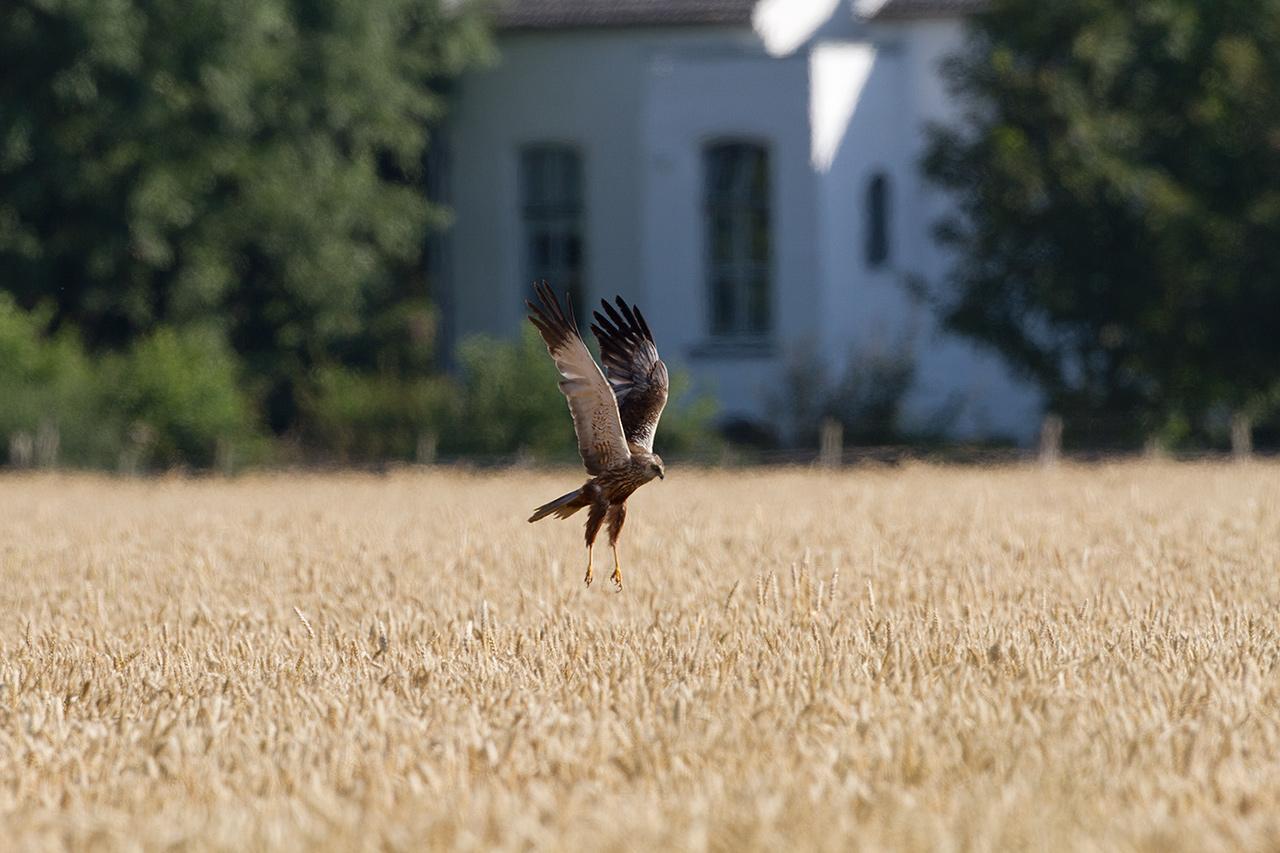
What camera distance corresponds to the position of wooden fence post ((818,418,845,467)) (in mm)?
23047

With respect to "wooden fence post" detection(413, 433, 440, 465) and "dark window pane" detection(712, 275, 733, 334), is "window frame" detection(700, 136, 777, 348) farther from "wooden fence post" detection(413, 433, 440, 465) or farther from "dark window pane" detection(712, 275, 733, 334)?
"wooden fence post" detection(413, 433, 440, 465)

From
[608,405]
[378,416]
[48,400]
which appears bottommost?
[378,416]

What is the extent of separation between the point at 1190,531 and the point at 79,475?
13.7m

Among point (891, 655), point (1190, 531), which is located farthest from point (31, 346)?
point (891, 655)

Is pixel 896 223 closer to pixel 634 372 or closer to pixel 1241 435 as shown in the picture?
pixel 1241 435

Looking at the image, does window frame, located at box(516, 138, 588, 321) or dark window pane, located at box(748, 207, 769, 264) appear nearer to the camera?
dark window pane, located at box(748, 207, 769, 264)

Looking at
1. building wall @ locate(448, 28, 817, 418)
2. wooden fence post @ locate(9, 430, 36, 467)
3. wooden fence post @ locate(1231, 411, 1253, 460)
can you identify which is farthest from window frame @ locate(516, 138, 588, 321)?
wooden fence post @ locate(1231, 411, 1253, 460)

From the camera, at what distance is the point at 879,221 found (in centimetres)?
2892

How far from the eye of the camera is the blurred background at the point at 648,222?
73.6ft

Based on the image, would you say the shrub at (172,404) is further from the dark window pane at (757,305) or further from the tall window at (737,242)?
the dark window pane at (757,305)

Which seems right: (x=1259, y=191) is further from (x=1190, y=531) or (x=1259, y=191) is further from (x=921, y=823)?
(x=921, y=823)

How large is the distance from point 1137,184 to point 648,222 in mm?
7554

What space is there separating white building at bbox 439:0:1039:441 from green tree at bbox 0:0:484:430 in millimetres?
1179

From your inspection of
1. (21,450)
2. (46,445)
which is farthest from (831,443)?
(21,450)
